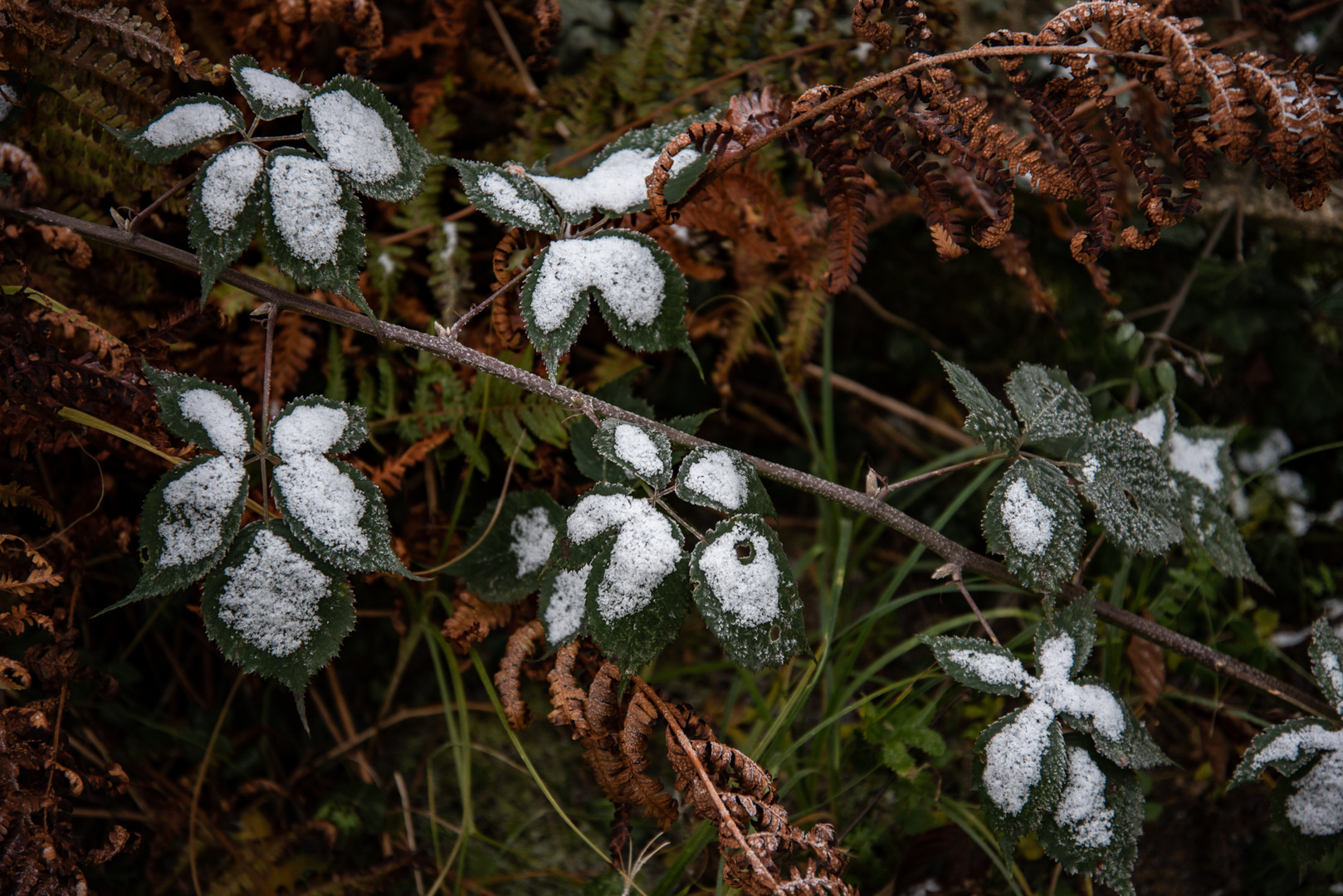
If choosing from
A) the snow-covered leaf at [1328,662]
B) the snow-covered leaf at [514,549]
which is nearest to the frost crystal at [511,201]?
the snow-covered leaf at [514,549]

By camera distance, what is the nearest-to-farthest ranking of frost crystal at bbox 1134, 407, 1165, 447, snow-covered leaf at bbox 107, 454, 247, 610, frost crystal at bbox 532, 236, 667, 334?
snow-covered leaf at bbox 107, 454, 247, 610 < frost crystal at bbox 532, 236, 667, 334 < frost crystal at bbox 1134, 407, 1165, 447

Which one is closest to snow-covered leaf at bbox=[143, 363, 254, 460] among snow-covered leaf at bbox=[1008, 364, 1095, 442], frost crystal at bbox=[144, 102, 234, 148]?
frost crystal at bbox=[144, 102, 234, 148]

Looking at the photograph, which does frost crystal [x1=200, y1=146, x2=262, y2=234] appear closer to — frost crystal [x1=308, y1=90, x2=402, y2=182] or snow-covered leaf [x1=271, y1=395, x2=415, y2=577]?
frost crystal [x1=308, y1=90, x2=402, y2=182]

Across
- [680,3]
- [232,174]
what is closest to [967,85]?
[680,3]

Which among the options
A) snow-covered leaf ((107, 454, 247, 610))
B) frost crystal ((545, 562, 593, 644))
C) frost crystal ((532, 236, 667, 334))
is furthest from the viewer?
frost crystal ((545, 562, 593, 644))

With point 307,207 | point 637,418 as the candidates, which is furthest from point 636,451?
point 307,207

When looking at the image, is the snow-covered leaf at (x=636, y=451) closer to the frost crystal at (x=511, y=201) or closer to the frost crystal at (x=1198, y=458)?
the frost crystal at (x=511, y=201)

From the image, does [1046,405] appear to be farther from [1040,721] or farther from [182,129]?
[182,129]
